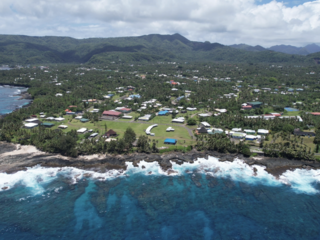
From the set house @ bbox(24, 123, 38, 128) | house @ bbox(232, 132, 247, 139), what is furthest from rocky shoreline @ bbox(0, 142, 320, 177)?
house @ bbox(24, 123, 38, 128)

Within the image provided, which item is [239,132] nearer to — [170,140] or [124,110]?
[170,140]

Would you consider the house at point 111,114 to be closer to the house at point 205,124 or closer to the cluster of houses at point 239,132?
the house at point 205,124

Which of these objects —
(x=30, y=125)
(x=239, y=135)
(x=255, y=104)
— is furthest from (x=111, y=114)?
(x=255, y=104)

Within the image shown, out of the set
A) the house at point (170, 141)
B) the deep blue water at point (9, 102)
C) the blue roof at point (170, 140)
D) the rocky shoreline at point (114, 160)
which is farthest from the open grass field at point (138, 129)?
the deep blue water at point (9, 102)

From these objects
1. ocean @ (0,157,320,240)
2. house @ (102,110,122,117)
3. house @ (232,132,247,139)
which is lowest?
ocean @ (0,157,320,240)

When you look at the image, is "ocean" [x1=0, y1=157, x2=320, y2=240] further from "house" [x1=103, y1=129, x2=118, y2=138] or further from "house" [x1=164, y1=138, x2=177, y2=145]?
"house" [x1=103, y1=129, x2=118, y2=138]

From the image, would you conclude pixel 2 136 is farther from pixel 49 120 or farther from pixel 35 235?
pixel 35 235
